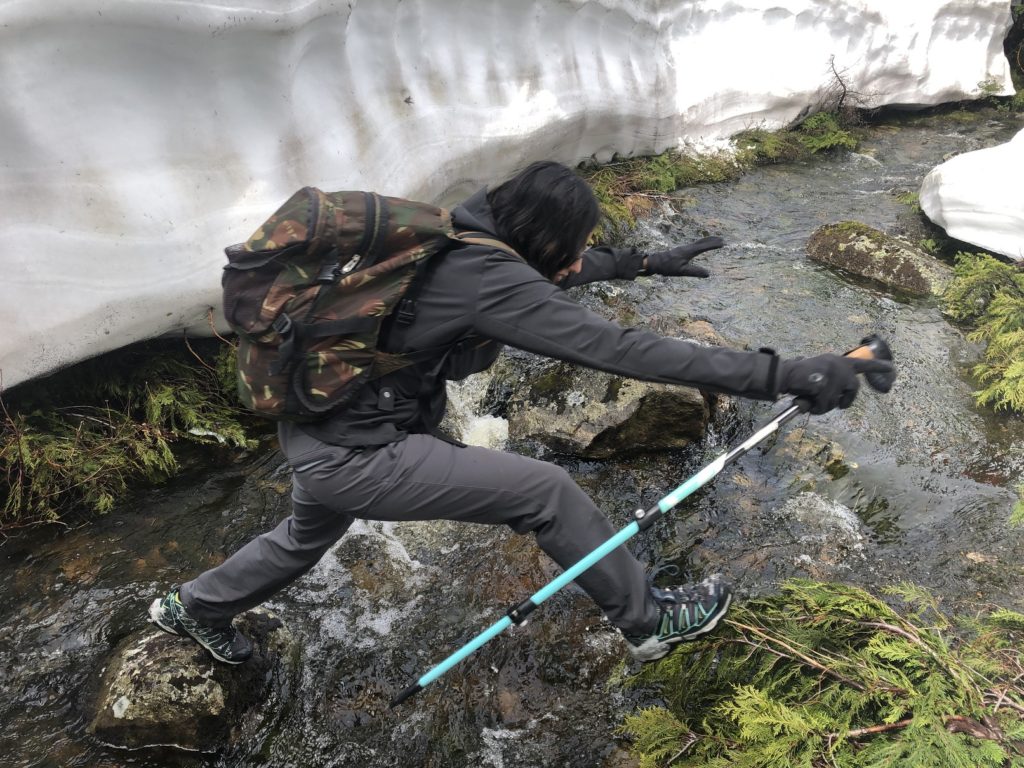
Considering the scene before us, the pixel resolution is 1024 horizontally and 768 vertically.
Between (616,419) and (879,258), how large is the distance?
16.6 ft

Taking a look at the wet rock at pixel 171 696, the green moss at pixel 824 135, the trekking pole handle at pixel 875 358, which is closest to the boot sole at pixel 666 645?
the trekking pole handle at pixel 875 358

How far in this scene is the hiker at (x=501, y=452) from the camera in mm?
2857

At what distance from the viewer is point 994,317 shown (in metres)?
7.55

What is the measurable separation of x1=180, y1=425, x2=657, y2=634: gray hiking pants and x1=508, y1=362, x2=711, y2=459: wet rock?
2460mm

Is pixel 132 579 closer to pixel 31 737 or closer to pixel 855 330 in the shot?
pixel 31 737

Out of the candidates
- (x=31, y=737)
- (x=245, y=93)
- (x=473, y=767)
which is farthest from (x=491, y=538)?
(x=245, y=93)

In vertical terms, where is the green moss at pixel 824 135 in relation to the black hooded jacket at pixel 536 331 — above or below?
below

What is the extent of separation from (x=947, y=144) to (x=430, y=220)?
46.3ft

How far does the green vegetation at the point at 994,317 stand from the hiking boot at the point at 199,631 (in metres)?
6.42

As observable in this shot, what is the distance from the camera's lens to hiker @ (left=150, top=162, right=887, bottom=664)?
9.37ft

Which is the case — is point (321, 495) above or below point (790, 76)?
above

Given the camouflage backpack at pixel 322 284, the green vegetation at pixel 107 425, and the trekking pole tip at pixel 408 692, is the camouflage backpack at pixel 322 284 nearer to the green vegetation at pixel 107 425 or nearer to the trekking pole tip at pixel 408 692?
the trekking pole tip at pixel 408 692

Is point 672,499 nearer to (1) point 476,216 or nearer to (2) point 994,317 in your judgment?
(1) point 476,216

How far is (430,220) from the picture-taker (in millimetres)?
2908
